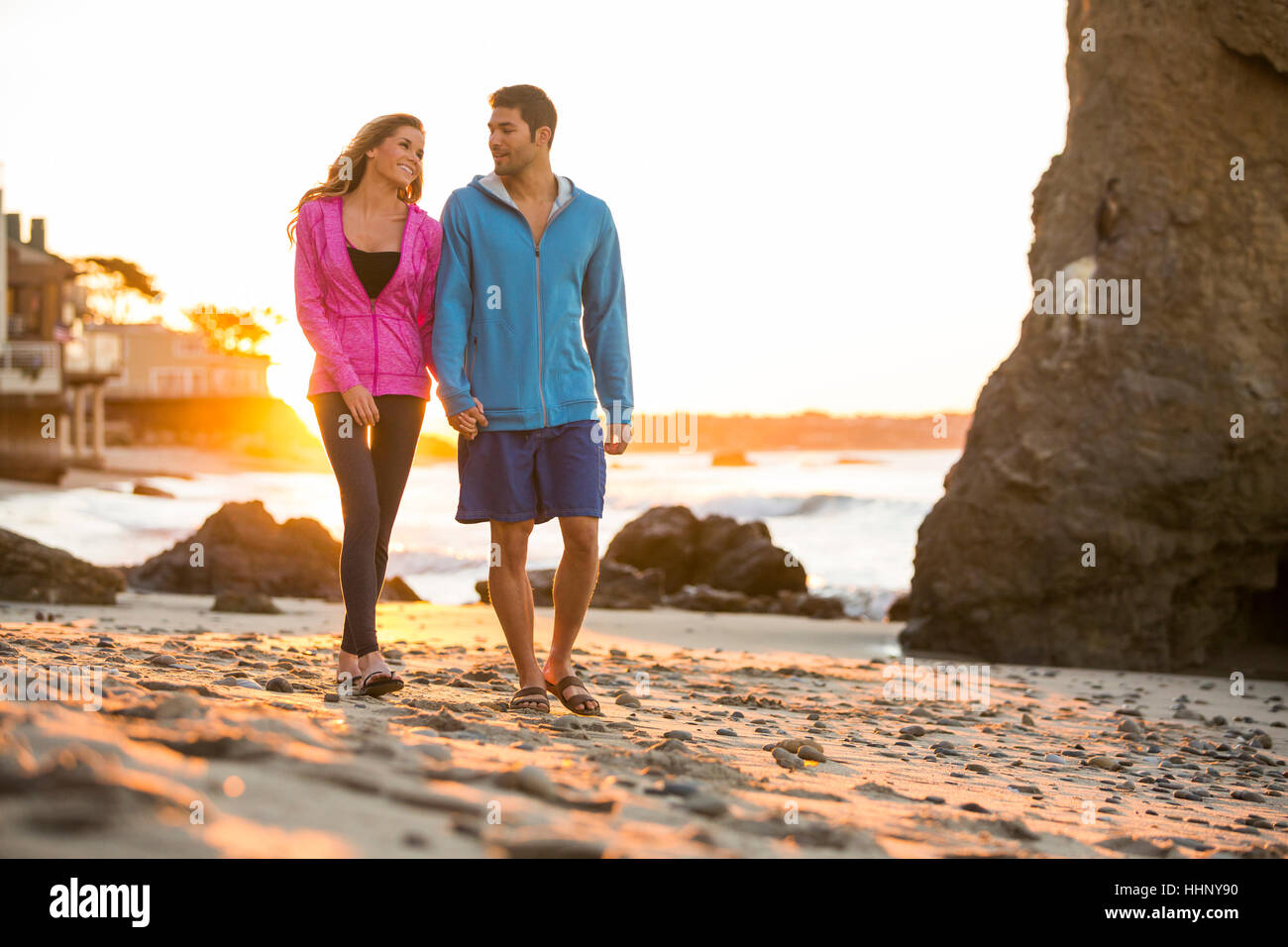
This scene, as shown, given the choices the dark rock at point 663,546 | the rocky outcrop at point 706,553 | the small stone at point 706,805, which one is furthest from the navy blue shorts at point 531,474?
the dark rock at point 663,546

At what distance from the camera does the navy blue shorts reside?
391cm

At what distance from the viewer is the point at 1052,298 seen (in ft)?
27.8

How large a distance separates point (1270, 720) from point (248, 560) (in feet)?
27.6

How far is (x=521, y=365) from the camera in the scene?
12.9 ft

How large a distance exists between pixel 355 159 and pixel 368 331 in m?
0.70

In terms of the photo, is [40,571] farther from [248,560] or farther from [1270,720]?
[1270,720]

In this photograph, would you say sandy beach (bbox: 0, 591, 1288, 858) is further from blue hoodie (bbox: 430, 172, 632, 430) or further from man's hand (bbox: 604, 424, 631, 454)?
blue hoodie (bbox: 430, 172, 632, 430)

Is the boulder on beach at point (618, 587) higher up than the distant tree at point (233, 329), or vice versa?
the distant tree at point (233, 329)

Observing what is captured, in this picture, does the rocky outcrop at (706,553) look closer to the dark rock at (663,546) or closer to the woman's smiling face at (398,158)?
the dark rock at (663,546)

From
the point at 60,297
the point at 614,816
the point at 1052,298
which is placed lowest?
the point at 614,816

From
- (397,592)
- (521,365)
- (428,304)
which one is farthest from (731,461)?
(521,365)

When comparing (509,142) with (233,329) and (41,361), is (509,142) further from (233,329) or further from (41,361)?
(233,329)

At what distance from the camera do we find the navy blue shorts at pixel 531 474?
12.8 ft
